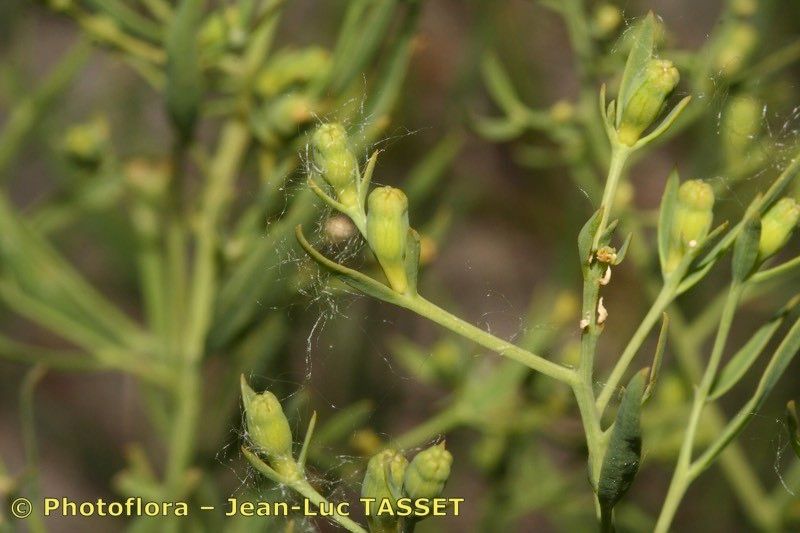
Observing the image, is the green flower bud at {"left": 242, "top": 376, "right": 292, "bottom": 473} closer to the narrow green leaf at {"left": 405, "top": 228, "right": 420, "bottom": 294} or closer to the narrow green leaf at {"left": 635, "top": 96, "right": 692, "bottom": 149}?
the narrow green leaf at {"left": 405, "top": 228, "right": 420, "bottom": 294}

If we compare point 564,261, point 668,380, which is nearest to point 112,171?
point 564,261

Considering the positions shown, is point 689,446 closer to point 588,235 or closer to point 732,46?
point 588,235

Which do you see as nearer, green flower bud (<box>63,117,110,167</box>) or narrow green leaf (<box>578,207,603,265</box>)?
narrow green leaf (<box>578,207,603,265</box>)

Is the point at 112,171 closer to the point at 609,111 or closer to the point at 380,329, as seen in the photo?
the point at 380,329

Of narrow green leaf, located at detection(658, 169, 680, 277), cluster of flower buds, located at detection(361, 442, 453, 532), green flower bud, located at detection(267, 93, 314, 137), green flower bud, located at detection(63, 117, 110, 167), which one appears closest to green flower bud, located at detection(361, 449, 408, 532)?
cluster of flower buds, located at detection(361, 442, 453, 532)

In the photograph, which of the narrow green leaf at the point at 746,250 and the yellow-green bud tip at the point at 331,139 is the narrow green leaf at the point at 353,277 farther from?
the narrow green leaf at the point at 746,250
